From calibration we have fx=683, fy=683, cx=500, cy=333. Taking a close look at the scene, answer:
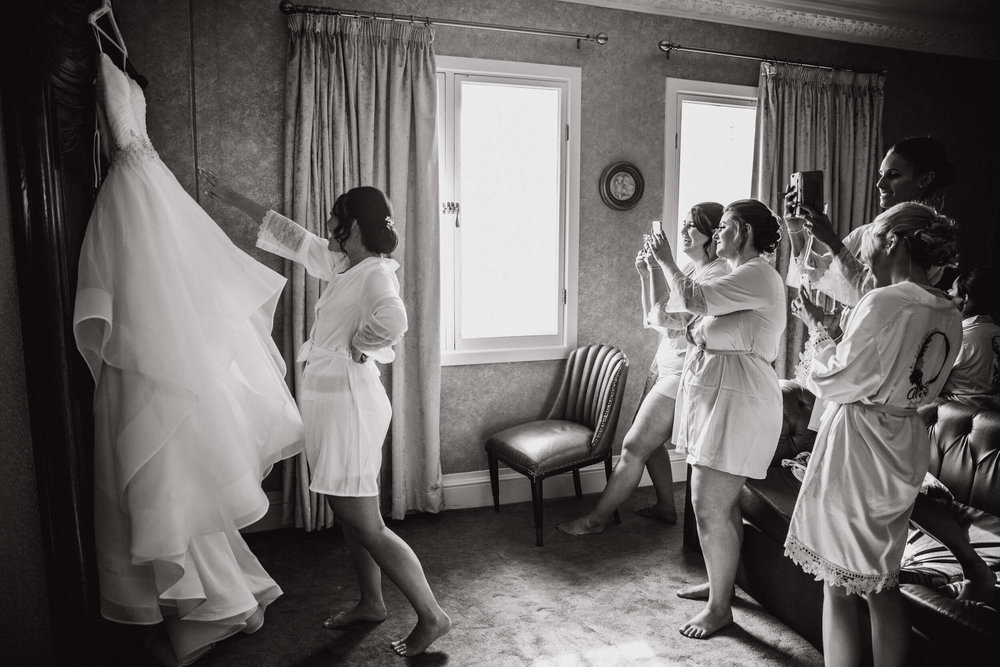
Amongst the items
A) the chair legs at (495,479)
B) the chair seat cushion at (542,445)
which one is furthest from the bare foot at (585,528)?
the chair legs at (495,479)

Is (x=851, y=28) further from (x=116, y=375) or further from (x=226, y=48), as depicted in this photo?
(x=116, y=375)

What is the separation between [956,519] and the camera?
1834 millimetres

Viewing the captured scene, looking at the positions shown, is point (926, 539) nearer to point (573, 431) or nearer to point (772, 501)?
point (772, 501)

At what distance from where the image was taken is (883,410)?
178 cm

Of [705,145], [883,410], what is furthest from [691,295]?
[705,145]

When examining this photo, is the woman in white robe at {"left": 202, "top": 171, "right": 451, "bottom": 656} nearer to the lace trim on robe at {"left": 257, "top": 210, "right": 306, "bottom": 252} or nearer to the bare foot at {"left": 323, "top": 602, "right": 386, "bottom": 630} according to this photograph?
the bare foot at {"left": 323, "top": 602, "right": 386, "bottom": 630}

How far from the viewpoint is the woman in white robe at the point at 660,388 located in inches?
106

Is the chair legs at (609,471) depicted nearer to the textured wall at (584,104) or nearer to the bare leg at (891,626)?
the textured wall at (584,104)

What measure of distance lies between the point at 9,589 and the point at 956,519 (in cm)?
245

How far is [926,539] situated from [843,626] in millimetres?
700

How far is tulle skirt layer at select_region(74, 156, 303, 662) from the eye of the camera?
1.86 meters

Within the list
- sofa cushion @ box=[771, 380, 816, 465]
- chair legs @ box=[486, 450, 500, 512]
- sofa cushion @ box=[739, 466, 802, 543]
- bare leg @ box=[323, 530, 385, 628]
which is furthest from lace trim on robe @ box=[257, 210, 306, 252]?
sofa cushion @ box=[771, 380, 816, 465]

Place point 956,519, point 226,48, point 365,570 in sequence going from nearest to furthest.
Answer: point 956,519 < point 365,570 < point 226,48

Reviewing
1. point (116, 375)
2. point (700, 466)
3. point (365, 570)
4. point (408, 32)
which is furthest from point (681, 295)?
point (408, 32)
